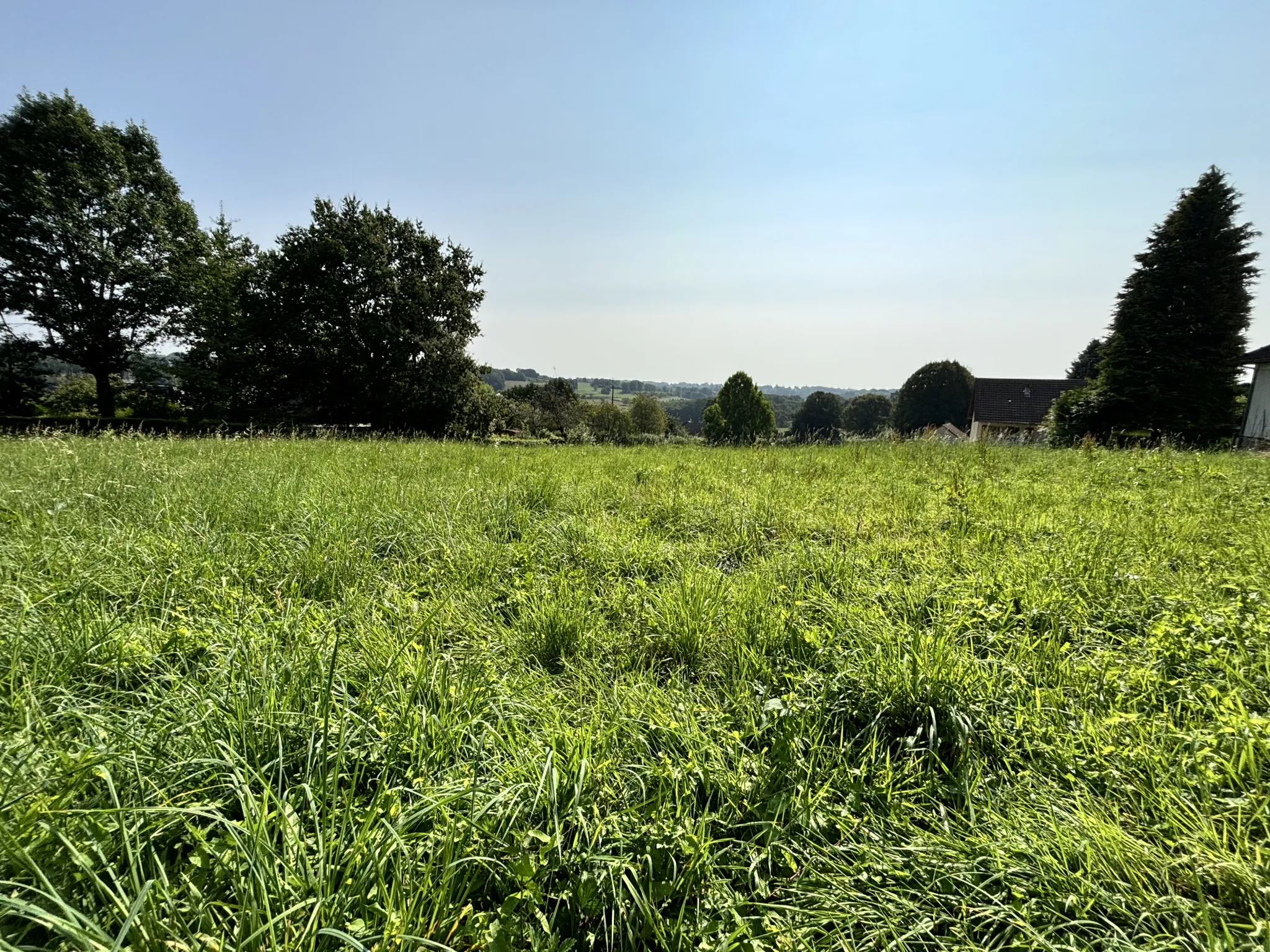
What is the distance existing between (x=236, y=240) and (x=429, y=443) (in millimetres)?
22629

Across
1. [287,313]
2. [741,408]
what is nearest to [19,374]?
[287,313]

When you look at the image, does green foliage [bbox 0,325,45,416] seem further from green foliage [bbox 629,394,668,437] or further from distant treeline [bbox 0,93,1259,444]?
green foliage [bbox 629,394,668,437]

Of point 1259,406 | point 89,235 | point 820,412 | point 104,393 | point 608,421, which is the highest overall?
point 89,235

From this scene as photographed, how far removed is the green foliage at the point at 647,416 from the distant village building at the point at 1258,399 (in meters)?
45.6

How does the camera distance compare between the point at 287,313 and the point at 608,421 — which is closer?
the point at 287,313

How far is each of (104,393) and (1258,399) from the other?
49092 mm

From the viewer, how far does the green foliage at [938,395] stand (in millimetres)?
49531

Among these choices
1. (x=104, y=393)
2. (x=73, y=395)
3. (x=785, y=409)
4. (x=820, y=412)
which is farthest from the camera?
(x=785, y=409)

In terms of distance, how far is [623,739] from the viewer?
1810 millimetres

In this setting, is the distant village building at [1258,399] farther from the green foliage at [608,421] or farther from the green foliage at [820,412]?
the green foliage at [608,421]

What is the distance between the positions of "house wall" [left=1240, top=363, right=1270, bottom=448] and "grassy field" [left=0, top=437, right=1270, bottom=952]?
25.7 m

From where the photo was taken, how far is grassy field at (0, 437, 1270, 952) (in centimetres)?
114

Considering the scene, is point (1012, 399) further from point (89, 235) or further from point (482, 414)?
point (89, 235)

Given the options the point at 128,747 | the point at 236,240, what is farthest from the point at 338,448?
the point at 236,240
